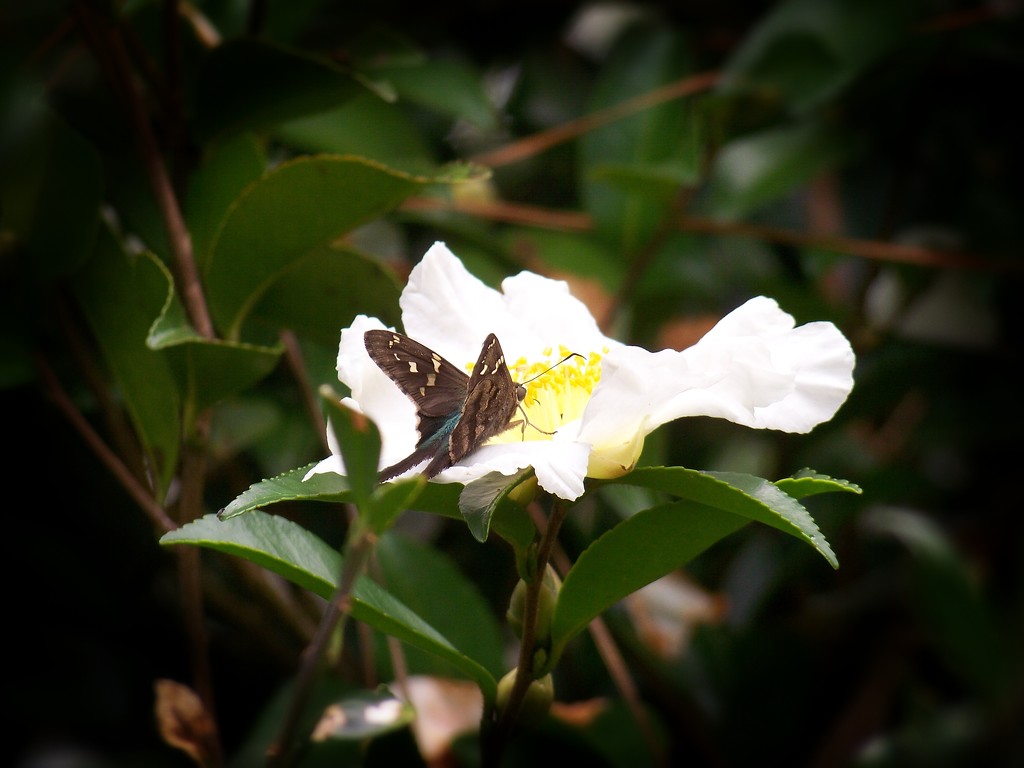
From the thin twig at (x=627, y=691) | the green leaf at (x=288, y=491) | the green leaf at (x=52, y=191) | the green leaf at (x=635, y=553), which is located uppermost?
the green leaf at (x=52, y=191)

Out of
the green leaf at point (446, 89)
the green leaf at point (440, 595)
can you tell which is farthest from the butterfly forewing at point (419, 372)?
the green leaf at point (446, 89)

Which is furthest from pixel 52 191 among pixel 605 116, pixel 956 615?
pixel 956 615

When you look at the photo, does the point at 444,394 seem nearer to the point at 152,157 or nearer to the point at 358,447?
the point at 358,447

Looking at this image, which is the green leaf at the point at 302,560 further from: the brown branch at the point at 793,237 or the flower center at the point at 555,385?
the brown branch at the point at 793,237

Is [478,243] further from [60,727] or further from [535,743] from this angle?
[60,727]

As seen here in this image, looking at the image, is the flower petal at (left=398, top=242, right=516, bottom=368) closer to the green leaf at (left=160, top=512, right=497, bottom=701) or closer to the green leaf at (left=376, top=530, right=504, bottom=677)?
the green leaf at (left=160, top=512, right=497, bottom=701)

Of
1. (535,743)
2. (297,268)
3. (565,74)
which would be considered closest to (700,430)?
(565,74)
